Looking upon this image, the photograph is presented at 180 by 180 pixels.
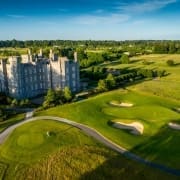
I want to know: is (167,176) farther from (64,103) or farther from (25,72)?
(25,72)

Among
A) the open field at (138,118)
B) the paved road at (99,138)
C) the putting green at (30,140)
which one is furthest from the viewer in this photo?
the putting green at (30,140)

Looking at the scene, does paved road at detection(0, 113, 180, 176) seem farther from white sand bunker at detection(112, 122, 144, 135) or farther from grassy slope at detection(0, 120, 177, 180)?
white sand bunker at detection(112, 122, 144, 135)

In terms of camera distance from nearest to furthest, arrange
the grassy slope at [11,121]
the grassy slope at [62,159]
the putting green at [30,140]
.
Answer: the grassy slope at [62,159] → the putting green at [30,140] → the grassy slope at [11,121]

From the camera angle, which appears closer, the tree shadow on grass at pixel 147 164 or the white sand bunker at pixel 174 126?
the tree shadow on grass at pixel 147 164

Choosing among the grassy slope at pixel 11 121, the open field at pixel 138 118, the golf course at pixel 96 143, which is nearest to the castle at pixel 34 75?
the open field at pixel 138 118

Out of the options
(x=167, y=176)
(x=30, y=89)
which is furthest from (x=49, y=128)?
(x=30, y=89)

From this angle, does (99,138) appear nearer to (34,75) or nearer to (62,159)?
(62,159)

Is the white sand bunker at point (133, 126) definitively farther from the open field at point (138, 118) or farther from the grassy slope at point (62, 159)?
the grassy slope at point (62, 159)

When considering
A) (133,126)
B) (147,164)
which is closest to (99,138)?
(133,126)

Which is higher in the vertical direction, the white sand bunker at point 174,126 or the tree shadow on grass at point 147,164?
the white sand bunker at point 174,126
